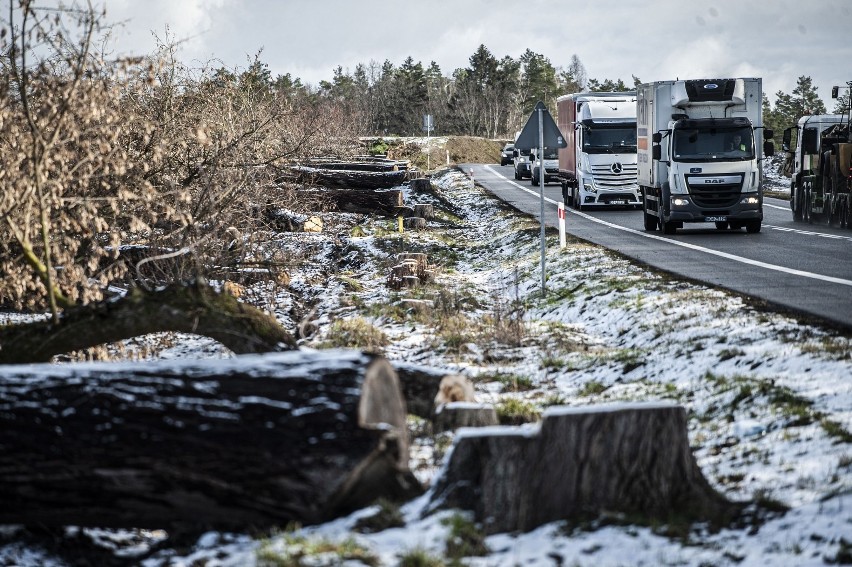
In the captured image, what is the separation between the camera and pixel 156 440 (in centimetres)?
555

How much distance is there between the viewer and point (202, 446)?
5.51 m

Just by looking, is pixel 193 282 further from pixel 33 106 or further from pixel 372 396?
pixel 33 106

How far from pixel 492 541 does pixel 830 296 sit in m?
8.93

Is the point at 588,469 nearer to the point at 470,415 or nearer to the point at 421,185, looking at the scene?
the point at 470,415

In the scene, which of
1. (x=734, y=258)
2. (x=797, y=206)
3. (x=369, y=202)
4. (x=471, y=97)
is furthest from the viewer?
(x=471, y=97)

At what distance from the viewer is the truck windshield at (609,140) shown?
31172mm

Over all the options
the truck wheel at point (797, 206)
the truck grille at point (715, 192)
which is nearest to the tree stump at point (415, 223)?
the truck grille at point (715, 192)

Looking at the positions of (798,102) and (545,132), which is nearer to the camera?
(545,132)

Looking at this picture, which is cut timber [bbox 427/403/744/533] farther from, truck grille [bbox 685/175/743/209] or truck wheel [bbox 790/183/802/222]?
truck wheel [bbox 790/183/802/222]

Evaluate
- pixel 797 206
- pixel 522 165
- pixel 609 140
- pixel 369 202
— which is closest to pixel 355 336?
pixel 369 202

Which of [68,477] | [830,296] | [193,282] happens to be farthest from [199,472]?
[830,296]

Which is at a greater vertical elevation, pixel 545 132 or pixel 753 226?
pixel 545 132

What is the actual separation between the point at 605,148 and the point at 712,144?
28.4 ft

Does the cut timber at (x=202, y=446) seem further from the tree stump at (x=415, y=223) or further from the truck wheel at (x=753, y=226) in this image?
the tree stump at (x=415, y=223)
